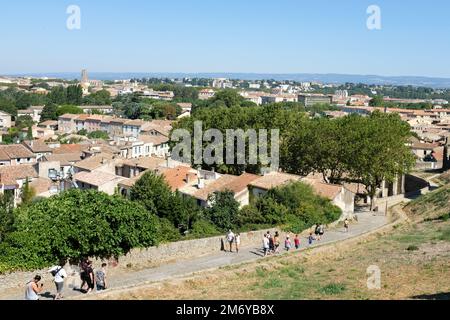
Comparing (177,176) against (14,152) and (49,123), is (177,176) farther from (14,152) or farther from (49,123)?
(49,123)

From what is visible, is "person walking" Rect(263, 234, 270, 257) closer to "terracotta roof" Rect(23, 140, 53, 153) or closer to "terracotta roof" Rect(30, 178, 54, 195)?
"terracotta roof" Rect(30, 178, 54, 195)

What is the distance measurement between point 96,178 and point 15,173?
25.6 ft

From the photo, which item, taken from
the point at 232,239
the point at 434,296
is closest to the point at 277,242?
the point at 232,239

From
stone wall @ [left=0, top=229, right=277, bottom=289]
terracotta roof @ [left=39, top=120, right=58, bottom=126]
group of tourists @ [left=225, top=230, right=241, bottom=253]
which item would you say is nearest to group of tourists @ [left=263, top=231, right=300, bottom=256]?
group of tourists @ [left=225, top=230, right=241, bottom=253]

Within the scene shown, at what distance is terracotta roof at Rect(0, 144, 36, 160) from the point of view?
192ft

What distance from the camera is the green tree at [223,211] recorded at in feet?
99.9

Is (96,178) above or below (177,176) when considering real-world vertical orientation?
below

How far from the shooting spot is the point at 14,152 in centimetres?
6044

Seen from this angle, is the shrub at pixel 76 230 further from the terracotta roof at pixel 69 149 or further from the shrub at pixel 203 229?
the terracotta roof at pixel 69 149

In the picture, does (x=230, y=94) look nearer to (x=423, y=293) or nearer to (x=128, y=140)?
(x=128, y=140)

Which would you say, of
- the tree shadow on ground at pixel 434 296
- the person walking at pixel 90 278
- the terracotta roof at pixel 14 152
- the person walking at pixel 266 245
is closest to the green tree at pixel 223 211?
the person walking at pixel 266 245

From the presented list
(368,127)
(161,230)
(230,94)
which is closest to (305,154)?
(368,127)

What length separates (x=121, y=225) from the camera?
24.3m

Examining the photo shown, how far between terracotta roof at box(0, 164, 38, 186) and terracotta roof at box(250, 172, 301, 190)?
68.3 ft
